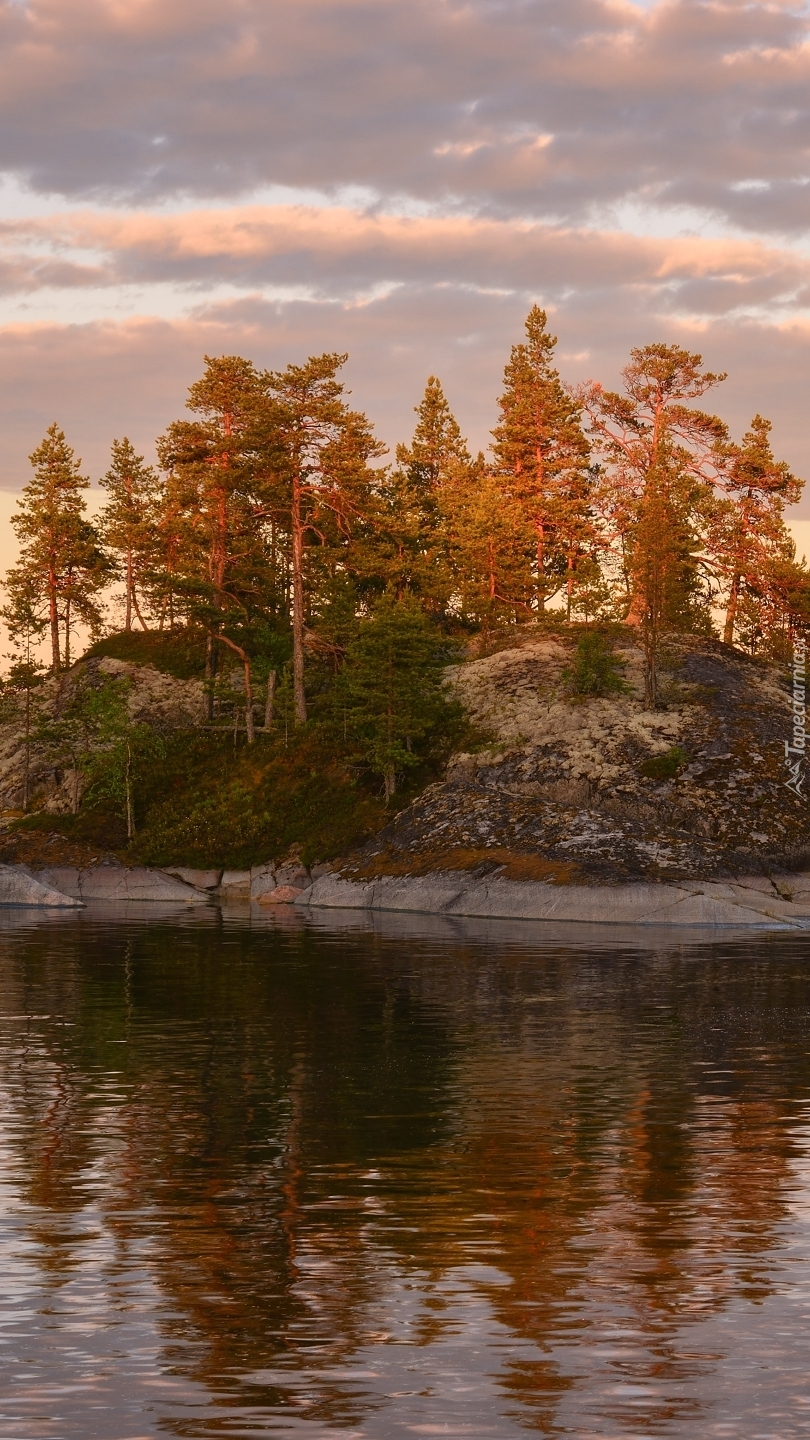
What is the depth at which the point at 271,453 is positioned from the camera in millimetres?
83438

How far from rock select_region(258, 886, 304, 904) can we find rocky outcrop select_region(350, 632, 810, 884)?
309cm

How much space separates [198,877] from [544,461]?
44.6 m

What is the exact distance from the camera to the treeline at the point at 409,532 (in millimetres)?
83938

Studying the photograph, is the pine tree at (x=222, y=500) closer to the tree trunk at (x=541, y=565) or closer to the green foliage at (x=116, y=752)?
the green foliage at (x=116, y=752)

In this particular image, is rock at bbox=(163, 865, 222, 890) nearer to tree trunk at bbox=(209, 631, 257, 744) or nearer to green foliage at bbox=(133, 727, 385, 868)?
green foliage at bbox=(133, 727, 385, 868)

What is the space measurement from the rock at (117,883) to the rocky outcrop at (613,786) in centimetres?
1024

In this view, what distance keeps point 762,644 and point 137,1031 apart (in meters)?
72.1

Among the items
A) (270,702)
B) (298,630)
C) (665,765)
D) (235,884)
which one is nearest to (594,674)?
(665,765)

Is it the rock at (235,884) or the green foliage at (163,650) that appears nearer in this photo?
the rock at (235,884)

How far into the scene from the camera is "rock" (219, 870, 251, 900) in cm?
7294

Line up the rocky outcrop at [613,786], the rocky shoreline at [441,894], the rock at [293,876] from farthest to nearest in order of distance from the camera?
the rock at [293,876] < the rocky outcrop at [613,786] < the rocky shoreline at [441,894]

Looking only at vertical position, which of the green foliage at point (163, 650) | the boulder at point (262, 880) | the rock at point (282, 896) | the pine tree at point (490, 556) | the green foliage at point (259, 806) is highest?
the pine tree at point (490, 556)

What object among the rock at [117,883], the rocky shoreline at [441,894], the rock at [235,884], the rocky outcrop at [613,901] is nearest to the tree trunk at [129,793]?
the rock at [117,883]

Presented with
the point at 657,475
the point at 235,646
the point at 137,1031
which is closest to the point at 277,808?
the point at 235,646
